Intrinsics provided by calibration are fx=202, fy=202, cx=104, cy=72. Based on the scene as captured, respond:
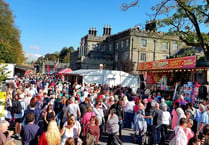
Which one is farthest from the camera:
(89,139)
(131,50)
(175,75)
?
(131,50)

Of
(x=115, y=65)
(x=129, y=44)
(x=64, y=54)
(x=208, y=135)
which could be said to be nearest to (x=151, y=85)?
(x=208, y=135)

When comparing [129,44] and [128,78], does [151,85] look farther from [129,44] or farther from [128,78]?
[129,44]

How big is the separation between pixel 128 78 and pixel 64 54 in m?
87.3

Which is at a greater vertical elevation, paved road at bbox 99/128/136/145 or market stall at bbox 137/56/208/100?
market stall at bbox 137/56/208/100

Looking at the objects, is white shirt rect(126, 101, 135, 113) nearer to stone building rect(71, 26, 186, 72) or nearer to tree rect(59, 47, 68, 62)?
stone building rect(71, 26, 186, 72)

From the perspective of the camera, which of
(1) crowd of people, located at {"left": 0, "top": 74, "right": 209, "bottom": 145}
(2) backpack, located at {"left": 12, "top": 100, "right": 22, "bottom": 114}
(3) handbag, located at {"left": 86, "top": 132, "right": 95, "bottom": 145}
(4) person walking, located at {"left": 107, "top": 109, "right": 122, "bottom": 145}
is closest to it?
(1) crowd of people, located at {"left": 0, "top": 74, "right": 209, "bottom": 145}

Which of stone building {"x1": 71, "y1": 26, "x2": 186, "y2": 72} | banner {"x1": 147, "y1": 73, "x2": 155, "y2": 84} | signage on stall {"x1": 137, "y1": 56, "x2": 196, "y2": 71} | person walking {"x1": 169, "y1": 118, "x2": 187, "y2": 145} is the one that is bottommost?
person walking {"x1": 169, "y1": 118, "x2": 187, "y2": 145}

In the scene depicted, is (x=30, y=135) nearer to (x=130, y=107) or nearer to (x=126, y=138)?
(x=126, y=138)

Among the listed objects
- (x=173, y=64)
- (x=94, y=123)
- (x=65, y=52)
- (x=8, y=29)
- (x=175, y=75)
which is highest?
(x=65, y=52)

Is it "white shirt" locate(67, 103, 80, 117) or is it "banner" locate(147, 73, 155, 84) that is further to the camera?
"banner" locate(147, 73, 155, 84)

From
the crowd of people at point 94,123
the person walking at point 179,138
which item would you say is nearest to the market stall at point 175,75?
the crowd of people at point 94,123

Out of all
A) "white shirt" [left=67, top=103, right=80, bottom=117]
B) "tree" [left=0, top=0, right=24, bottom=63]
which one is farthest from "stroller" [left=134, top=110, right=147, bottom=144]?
"tree" [left=0, top=0, right=24, bottom=63]

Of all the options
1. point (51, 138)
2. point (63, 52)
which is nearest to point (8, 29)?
point (51, 138)

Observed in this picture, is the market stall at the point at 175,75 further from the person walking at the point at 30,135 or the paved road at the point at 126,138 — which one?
the person walking at the point at 30,135
